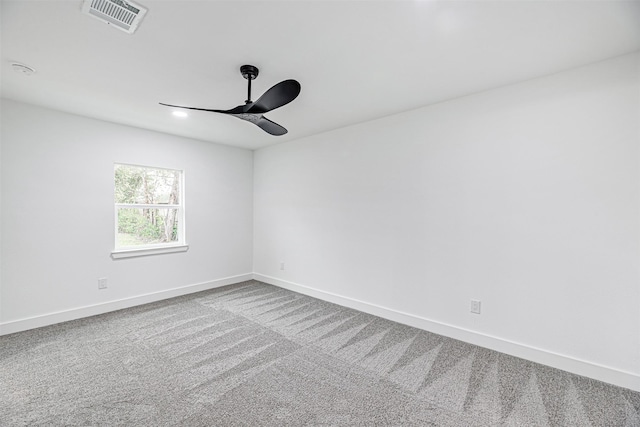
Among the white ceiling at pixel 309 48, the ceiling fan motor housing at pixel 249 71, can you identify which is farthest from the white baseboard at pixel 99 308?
the ceiling fan motor housing at pixel 249 71

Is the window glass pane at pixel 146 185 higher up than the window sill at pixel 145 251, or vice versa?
the window glass pane at pixel 146 185

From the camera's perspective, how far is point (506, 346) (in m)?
2.62

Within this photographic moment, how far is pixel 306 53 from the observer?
2.09 meters

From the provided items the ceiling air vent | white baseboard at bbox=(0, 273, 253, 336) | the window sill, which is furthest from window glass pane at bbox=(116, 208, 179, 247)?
the ceiling air vent

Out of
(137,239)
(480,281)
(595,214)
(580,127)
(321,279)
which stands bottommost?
(321,279)

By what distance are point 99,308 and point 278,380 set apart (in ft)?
9.09

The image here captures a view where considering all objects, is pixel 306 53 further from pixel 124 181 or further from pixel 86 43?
pixel 124 181

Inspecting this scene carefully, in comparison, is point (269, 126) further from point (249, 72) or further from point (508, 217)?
point (508, 217)

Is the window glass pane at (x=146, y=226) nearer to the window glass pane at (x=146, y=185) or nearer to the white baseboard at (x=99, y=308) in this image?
the window glass pane at (x=146, y=185)

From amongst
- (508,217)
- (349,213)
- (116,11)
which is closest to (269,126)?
(116,11)

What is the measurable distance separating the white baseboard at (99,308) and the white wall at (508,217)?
6.62ft

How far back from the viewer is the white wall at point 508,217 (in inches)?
85.0

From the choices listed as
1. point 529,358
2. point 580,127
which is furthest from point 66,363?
point 580,127

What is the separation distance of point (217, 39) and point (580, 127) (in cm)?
285
